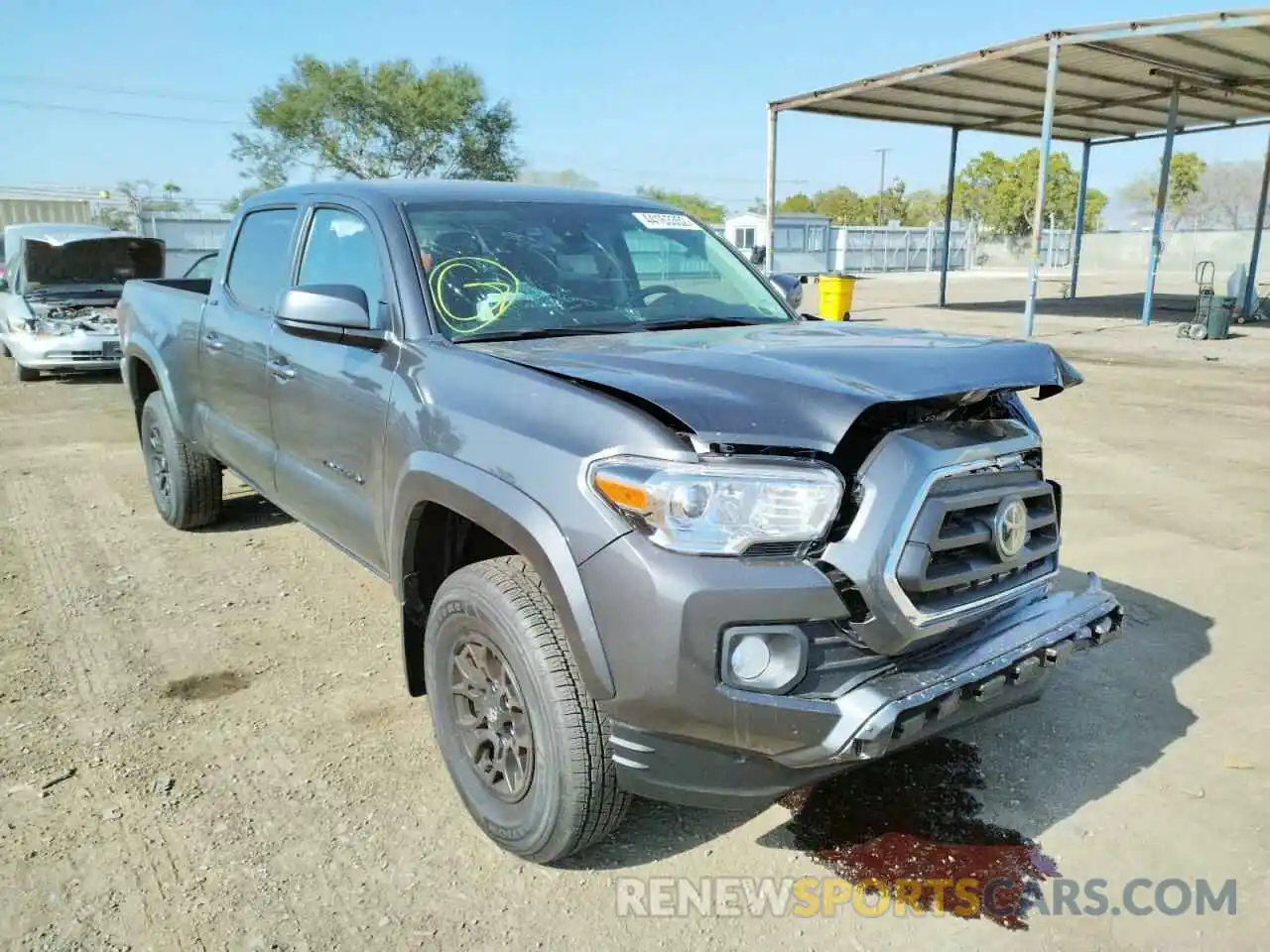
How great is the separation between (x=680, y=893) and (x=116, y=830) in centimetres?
165

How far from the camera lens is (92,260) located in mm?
12156

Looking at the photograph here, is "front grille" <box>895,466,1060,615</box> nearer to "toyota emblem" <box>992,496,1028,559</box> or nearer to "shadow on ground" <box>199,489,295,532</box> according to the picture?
"toyota emblem" <box>992,496,1028,559</box>

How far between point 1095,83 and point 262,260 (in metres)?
17.9

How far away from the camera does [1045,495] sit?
8.51ft

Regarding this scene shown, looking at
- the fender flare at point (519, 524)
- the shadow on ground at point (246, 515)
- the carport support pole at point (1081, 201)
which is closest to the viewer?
the fender flare at point (519, 524)

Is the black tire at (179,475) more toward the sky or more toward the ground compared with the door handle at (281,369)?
more toward the ground

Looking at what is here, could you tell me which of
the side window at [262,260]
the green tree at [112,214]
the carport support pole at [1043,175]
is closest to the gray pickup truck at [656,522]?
the side window at [262,260]

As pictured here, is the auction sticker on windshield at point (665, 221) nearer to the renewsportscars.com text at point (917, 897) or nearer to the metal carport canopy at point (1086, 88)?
the renewsportscars.com text at point (917, 897)

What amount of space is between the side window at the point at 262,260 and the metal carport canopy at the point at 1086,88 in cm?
1285

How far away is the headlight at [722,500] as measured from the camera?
6.68 feet

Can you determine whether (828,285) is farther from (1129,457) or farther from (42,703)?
(42,703)

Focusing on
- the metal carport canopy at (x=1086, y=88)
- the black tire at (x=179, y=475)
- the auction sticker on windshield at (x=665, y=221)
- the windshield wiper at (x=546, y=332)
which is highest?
the metal carport canopy at (x=1086, y=88)

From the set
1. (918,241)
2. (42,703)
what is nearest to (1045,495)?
→ (42,703)

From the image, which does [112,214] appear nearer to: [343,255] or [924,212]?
[343,255]
